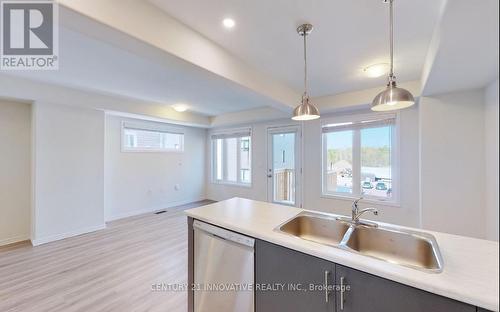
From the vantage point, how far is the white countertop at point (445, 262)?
0.79 m

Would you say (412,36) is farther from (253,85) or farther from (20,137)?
(20,137)

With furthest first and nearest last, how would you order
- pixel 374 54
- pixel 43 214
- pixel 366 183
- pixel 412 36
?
1. pixel 366 183
2. pixel 43 214
3. pixel 374 54
4. pixel 412 36

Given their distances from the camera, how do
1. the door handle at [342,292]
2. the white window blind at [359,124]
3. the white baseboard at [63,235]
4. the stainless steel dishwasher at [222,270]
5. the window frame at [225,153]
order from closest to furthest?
the door handle at [342,292], the stainless steel dishwasher at [222,270], the white baseboard at [63,235], the white window blind at [359,124], the window frame at [225,153]

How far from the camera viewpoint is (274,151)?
5.14m

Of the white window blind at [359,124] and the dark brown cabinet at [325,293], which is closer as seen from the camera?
the dark brown cabinet at [325,293]

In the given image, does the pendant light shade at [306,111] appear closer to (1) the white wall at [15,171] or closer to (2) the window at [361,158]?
(2) the window at [361,158]

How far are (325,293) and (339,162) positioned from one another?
334 cm

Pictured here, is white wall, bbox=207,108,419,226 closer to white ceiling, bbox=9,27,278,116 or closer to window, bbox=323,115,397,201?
window, bbox=323,115,397,201

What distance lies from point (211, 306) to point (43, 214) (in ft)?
11.1

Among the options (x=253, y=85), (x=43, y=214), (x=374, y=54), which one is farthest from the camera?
(x=43, y=214)

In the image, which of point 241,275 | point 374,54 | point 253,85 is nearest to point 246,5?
point 253,85

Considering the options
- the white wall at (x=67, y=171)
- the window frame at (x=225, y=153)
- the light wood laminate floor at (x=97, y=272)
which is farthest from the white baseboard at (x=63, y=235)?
the window frame at (x=225, y=153)

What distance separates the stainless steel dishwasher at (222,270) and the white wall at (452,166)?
2413 mm

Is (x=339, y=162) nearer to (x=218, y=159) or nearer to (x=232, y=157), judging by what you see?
(x=232, y=157)
